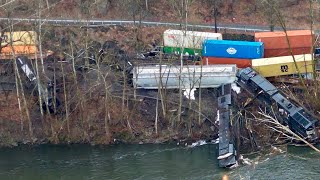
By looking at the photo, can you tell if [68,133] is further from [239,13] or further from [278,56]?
[239,13]

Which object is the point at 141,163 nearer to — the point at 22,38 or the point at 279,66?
the point at 279,66

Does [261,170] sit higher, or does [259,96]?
[259,96]

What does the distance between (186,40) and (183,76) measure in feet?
12.0

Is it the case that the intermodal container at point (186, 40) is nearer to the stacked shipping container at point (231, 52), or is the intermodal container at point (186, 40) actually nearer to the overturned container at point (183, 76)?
the stacked shipping container at point (231, 52)

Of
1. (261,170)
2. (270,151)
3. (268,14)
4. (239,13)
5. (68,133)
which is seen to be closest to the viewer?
(261,170)

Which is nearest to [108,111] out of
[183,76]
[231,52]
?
[183,76]

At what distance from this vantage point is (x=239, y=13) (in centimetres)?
3550

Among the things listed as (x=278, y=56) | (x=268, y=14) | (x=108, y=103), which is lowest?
(x=108, y=103)

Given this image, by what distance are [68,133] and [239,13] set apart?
16.4m

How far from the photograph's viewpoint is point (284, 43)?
28.1 metres

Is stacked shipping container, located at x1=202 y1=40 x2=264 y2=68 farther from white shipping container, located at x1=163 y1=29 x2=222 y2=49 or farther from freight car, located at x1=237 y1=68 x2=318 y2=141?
freight car, located at x1=237 y1=68 x2=318 y2=141

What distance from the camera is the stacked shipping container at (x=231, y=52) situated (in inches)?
1082

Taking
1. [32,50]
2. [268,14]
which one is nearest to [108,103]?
Result: [32,50]

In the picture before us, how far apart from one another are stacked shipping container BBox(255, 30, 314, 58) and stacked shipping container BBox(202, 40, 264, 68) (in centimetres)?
79
